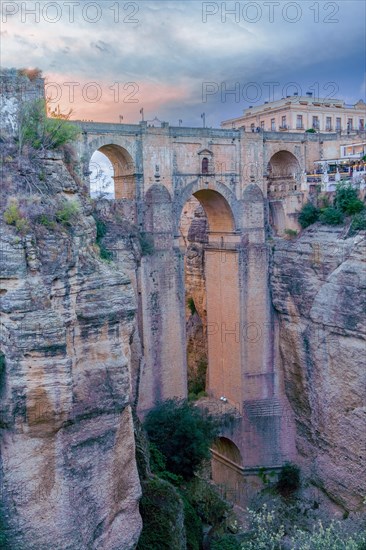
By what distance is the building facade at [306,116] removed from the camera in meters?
27.4

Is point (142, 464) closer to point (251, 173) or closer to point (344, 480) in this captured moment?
point (344, 480)

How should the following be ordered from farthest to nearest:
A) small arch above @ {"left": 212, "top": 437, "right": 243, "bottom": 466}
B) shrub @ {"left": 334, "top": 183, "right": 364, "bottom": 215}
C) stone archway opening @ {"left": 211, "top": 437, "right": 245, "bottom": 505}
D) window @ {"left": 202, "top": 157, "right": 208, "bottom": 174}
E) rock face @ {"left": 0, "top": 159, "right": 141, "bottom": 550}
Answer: small arch above @ {"left": 212, "top": 437, "right": 243, "bottom": 466} < stone archway opening @ {"left": 211, "top": 437, "right": 245, "bottom": 505} < window @ {"left": 202, "top": 157, "right": 208, "bottom": 174} < shrub @ {"left": 334, "top": 183, "right": 364, "bottom": 215} < rock face @ {"left": 0, "top": 159, "right": 141, "bottom": 550}

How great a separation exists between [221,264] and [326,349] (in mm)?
4786

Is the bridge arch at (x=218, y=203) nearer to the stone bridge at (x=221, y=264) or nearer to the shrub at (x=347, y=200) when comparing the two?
the stone bridge at (x=221, y=264)

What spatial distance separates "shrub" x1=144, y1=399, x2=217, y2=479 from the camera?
15.9m

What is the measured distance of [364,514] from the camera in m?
16.8

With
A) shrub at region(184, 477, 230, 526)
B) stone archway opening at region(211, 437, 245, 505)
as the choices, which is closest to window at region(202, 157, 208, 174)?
stone archway opening at region(211, 437, 245, 505)

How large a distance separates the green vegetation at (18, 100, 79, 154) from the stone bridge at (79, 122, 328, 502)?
→ 23.8 feet

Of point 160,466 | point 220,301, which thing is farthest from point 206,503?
point 220,301

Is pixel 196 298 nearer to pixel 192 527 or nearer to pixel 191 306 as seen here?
pixel 191 306

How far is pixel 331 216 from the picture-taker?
1897 cm

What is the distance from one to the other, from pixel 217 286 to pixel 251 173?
4138 mm

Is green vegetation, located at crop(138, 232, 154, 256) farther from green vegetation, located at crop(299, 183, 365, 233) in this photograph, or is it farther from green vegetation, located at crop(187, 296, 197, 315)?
green vegetation, located at crop(187, 296, 197, 315)

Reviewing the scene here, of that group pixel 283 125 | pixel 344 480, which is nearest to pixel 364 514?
pixel 344 480
